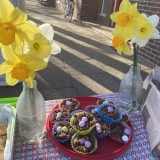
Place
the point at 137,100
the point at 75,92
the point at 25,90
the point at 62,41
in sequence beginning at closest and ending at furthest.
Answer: the point at 25,90 → the point at 137,100 → the point at 75,92 → the point at 62,41

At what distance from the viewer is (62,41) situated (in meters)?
5.61

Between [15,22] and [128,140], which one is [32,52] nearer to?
[15,22]

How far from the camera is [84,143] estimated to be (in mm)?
945

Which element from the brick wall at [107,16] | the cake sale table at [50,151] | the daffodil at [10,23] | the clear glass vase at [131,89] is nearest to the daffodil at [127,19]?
the clear glass vase at [131,89]

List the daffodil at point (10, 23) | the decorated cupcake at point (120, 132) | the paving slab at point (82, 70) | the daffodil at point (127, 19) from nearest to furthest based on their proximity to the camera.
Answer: the daffodil at point (10, 23), the daffodil at point (127, 19), the decorated cupcake at point (120, 132), the paving slab at point (82, 70)

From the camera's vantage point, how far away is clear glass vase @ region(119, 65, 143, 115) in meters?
1.13

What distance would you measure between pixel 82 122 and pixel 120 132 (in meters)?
0.19

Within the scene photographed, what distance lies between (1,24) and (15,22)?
0.04m

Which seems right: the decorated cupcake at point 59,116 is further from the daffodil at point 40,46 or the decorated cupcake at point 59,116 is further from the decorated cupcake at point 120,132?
the daffodil at point 40,46

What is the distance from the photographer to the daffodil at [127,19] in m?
0.89

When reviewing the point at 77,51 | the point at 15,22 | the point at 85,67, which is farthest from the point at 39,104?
the point at 77,51

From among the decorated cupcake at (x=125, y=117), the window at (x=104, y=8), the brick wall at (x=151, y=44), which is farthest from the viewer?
the window at (x=104, y=8)

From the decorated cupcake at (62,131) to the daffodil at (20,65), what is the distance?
13.1 inches

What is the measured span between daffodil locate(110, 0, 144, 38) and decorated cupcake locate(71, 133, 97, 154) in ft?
1.51
